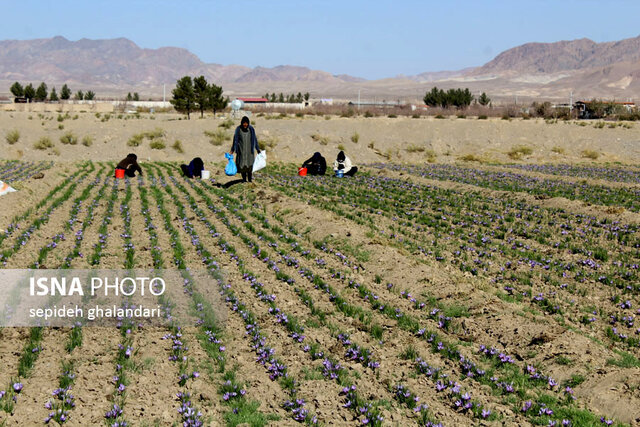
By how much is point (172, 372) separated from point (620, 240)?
10201mm

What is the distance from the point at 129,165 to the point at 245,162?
20.8 feet

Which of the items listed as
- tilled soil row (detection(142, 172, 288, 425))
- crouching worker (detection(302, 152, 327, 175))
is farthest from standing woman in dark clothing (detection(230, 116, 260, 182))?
tilled soil row (detection(142, 172, 288, 425))

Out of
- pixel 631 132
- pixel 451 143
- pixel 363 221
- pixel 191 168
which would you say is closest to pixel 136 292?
pixel 363 221

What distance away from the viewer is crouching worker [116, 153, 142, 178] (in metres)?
22.7

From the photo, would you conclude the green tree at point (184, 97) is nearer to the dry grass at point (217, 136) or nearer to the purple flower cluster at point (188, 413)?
the dry grass at point (217, 136)

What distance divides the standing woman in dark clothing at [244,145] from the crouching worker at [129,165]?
205 inches

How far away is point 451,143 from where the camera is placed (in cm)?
4659

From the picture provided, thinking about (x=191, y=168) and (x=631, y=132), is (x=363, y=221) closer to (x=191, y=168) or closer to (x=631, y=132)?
(x=191, y=168)

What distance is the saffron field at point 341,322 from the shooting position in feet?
19.4

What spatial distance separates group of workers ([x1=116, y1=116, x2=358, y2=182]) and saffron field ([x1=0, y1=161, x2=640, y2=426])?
3048 millimetres

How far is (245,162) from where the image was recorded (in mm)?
19297

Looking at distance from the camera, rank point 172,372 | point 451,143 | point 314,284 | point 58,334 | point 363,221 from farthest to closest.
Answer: point 451,143 → point 363,221 → point 314,284 → point 58,334 → point 172,372

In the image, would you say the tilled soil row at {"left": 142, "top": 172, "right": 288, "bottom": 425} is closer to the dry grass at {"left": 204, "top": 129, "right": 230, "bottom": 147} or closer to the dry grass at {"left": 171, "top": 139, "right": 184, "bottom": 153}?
the dry grass at {"left": 171, "top": 139, "right": 184, "bottom": 153}

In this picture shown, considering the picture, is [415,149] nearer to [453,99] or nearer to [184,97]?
[184,97]
